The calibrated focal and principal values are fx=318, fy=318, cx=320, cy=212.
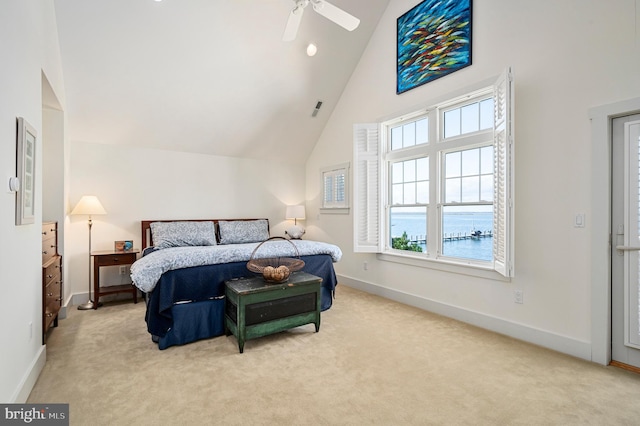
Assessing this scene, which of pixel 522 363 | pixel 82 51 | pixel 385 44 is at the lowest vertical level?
pixel 522 363

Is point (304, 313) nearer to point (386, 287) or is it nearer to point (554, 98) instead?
point (386, 287)

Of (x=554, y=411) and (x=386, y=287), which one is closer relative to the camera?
(x=554, y=411)

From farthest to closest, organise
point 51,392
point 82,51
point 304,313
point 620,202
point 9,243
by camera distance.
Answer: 1. point 82,51
2. point 304,313
3. point 620,202
4. point 51,392
5. point 9,243

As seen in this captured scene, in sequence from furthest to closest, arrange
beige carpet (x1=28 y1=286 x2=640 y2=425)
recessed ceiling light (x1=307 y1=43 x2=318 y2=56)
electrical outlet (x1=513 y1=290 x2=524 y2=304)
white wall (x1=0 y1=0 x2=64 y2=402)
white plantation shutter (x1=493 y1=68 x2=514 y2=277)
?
recessed ceiling light (x1=307 y1=43 x2=318 y2=56), electrical outlet (x1=513 y1=290 x2=524 y2=304), white plantation shutter (x1=493 y1=68 x2=514 y2=277), beige carpet (x1=28 y1=286 x2=640 y2=425), white wall (x1=0 y1=0 x2=64 y2=402)

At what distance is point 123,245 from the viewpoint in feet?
15.1

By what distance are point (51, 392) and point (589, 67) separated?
4.70 metres

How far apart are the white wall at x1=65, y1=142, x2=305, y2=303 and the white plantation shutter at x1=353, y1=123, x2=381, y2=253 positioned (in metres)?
2.03

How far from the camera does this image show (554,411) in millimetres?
1940

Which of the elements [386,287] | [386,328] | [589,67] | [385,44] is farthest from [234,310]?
[385,44]

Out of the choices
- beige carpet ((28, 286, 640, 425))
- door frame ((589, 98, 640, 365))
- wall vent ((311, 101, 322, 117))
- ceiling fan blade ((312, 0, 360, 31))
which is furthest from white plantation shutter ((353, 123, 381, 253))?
door frame ((589, 98, 640, 365))

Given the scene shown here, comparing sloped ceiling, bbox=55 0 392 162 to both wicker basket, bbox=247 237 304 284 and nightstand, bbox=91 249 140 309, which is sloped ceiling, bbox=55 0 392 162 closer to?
nightstand, bbox=91 249 140 309

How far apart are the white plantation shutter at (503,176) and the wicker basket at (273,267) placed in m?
1.93

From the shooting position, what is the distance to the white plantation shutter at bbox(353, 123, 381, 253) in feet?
15.2

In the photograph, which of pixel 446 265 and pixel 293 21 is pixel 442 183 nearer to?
pixel 446 265
